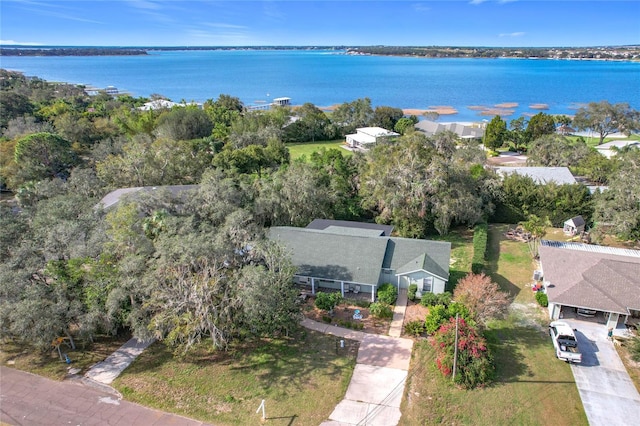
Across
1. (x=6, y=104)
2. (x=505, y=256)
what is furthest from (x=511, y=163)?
(x=6, y=104)

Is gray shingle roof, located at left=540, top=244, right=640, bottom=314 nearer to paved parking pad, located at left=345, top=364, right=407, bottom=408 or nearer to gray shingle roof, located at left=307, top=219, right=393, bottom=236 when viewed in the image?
paved parking pad, located at left=345, top=364, right=407, bottom=408

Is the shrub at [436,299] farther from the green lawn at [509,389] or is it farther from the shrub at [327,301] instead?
the shrub at [327,301]

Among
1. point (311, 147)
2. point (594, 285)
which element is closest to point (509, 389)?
point (594, 285)

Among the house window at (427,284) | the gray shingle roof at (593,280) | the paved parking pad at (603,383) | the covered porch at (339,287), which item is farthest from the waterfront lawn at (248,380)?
the gray shingle roof at (593,280)

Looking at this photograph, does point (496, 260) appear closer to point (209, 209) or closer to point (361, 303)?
point (361, 303)

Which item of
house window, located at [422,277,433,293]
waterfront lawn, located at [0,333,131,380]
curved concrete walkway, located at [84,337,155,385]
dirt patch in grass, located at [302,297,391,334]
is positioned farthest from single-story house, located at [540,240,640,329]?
waterfront lawn, located at [0,333,131,380]
